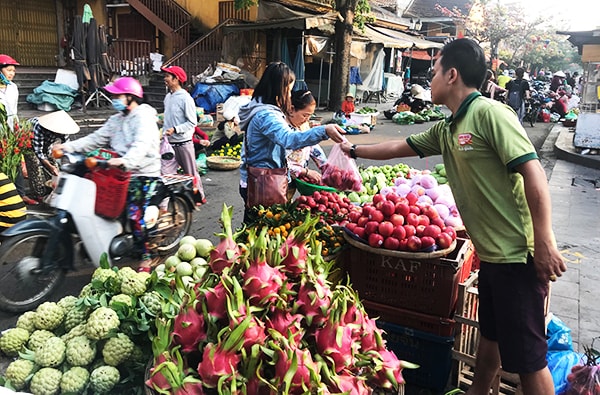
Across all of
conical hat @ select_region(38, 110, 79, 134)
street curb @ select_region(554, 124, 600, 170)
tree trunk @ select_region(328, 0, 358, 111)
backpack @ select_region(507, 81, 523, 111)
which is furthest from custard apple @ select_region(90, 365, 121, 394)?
backpack @ select_region(507, 81, 523, 111)

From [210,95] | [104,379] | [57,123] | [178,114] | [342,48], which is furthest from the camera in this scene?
[342,48]

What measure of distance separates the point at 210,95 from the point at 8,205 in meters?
12.1

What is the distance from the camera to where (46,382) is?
2.46 meters

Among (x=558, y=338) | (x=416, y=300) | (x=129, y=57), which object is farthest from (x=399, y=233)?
(x=129, y=57)

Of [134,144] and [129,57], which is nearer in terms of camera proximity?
[134,144]

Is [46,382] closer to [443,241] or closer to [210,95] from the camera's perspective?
[443,241]

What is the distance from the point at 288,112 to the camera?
4.36m

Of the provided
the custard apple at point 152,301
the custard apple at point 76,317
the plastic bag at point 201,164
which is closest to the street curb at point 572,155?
the plastic bag at point 201,164

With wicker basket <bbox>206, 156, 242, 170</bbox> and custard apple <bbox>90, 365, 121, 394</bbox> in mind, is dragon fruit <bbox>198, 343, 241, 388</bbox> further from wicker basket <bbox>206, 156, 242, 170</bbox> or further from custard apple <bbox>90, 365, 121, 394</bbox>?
wicker basket <bbox>206, 156, 242, 170</bbox>

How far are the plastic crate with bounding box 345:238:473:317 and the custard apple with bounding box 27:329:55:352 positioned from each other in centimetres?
197

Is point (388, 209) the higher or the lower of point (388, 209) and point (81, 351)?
the higher

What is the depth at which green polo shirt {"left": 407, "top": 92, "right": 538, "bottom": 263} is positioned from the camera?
7.67ft

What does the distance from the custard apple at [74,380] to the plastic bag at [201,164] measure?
749 centimetres

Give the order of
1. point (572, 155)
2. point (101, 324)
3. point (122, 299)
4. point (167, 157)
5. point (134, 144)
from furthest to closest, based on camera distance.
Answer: point (572, 155) < point (167, 157) < point (134, 144) < point (122, 299) < point (101, 324)
